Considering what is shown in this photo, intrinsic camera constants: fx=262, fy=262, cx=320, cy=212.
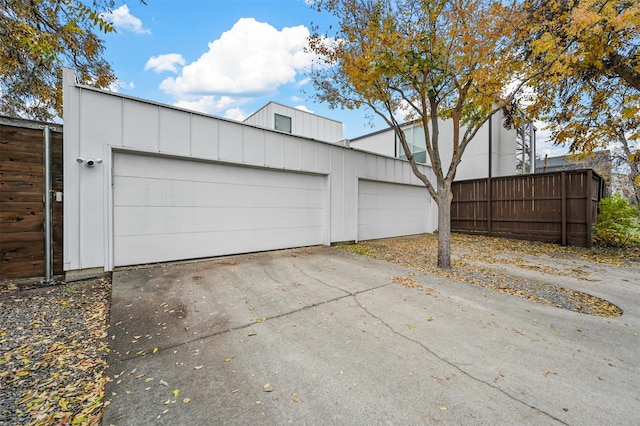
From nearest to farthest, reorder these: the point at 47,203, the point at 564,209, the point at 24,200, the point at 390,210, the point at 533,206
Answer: the point at 24,200 < the point at 47,203 < the point at 564,209 < the point at 533,206 < the point at 390,210

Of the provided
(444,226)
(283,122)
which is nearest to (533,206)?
(444,226)

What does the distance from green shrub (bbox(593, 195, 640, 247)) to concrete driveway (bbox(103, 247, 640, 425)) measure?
5929 millimetres

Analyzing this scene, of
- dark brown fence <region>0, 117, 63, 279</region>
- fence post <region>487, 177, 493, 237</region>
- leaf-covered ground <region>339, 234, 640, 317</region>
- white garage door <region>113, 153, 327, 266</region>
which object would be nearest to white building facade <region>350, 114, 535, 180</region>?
fence post <region>487, 177, 493, 237</region>

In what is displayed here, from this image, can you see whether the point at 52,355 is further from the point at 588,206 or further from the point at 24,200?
the point at 588,206

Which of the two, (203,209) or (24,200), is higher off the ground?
(24,200)

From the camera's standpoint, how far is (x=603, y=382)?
2033mm

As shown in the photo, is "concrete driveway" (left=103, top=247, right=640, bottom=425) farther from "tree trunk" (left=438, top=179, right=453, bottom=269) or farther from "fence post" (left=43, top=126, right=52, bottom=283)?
"tree trunk" (left=438, top=179, right=453, bottom=269)

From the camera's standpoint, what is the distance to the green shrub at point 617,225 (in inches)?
310

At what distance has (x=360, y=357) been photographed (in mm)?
2307

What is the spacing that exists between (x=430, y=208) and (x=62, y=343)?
1174cm

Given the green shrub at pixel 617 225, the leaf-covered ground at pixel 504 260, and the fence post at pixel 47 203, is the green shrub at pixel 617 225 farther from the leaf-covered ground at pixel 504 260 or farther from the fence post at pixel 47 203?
the fence post at pixel 47 203

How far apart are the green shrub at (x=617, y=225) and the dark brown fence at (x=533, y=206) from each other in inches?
11.6

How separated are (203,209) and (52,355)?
141 inches

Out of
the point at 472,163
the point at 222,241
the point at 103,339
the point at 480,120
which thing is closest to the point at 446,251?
the point at 480,120
